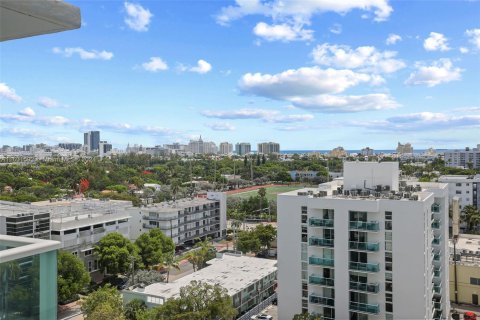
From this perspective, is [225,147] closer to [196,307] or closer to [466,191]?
[466,191]

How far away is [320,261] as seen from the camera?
1112cm

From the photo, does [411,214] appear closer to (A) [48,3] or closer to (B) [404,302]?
(B) [404,302]

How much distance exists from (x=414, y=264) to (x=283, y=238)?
11.1 feet

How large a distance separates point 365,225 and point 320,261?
4.95ft

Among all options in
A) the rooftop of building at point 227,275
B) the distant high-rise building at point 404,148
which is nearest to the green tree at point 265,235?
the rooftop of building at point 227,275

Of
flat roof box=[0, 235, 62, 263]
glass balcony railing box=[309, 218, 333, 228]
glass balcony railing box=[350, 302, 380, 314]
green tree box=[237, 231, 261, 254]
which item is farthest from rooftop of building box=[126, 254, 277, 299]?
flat roof box=[0, 235, 62, 263]

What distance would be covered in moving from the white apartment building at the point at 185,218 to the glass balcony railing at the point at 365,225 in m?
12.8

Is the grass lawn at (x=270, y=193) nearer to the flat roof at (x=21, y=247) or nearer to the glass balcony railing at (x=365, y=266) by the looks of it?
the glass balcony railing at (x=365, y=266)

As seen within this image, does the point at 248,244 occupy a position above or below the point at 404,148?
below

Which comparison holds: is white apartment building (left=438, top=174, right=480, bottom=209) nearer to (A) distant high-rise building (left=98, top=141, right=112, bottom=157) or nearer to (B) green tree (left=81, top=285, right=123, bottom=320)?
(B) green tree (left=81, top=285, right=123, bottom=320)

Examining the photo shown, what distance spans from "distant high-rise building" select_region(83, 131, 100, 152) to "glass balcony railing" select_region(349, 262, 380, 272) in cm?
13355

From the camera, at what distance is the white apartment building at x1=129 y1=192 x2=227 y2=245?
22.0 m

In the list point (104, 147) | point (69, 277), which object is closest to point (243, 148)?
point (104, 147)

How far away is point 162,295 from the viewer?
12.8 m
